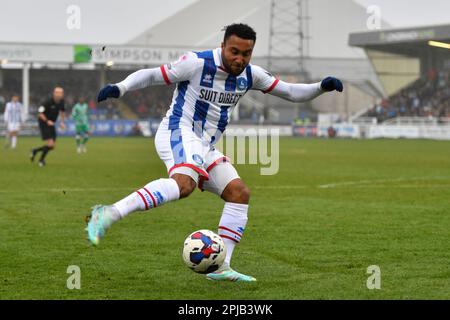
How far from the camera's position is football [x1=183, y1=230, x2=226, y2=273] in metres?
7.66

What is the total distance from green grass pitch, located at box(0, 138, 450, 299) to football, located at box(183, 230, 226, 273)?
160mm

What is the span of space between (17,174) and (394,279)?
14944 mm

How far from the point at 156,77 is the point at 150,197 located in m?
1.19

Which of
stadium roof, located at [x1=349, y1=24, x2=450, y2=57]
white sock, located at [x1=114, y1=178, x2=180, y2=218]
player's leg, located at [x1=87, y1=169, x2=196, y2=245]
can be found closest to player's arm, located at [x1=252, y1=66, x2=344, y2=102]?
player's leg, located at [x1=87, y1=169, x2=196, y2=245]

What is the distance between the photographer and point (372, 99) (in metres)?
→ 79.8

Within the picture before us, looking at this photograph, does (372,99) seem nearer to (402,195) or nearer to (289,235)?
(402,195)

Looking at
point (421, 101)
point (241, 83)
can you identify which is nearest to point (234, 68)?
point (241, 83)

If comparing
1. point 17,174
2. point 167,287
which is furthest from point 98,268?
point 17,174

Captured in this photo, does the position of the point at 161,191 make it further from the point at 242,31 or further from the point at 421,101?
the point at 421,101

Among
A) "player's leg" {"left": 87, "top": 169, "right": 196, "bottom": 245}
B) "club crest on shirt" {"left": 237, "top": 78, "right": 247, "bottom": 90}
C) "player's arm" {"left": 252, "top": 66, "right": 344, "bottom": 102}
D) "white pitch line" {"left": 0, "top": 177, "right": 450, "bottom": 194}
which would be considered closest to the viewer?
"player's leg" {"left": 87, "top": 169, "right": 196, "bottom": 245}

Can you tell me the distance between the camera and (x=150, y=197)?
7176 mm

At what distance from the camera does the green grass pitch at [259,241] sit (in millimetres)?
7295

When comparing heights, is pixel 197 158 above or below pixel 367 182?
above

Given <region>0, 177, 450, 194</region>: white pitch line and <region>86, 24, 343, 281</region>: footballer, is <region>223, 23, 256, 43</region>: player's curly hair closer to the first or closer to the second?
<region>86, 24, 343, 281</region>: footballer
